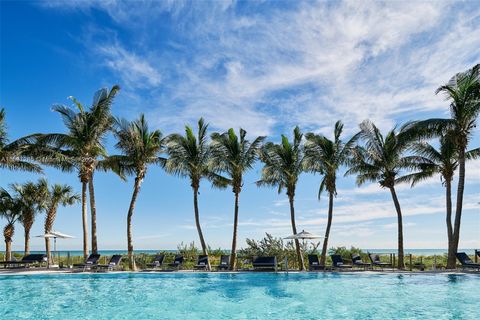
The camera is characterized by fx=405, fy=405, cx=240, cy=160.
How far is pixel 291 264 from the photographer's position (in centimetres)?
2283

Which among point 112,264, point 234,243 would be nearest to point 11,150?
point 112,264

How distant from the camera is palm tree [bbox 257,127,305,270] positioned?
74.3ft

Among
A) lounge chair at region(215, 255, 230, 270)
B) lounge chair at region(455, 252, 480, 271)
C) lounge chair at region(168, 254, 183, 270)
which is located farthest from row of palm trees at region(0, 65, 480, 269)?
Answer: lounge chair at region(168, 254, 183, 270)

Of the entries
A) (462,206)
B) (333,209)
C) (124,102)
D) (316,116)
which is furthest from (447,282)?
(124,102)

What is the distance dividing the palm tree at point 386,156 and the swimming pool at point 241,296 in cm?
539

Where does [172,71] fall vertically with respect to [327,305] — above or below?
above

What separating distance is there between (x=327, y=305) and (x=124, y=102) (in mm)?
16185

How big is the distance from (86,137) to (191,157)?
569 cm

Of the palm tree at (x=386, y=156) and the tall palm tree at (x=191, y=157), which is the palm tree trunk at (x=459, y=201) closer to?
the palm tree at (x=386, y=156)

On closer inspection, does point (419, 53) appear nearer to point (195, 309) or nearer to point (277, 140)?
point (277, 140)

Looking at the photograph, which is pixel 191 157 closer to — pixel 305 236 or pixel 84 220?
pixel 84 220

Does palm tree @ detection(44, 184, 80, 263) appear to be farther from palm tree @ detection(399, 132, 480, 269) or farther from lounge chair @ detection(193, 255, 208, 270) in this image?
palm tree @ detection(399, 132, 480, 269)

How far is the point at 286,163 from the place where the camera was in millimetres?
22719

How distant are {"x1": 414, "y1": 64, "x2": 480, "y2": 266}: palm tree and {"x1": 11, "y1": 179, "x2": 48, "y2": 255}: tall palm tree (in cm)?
2437
